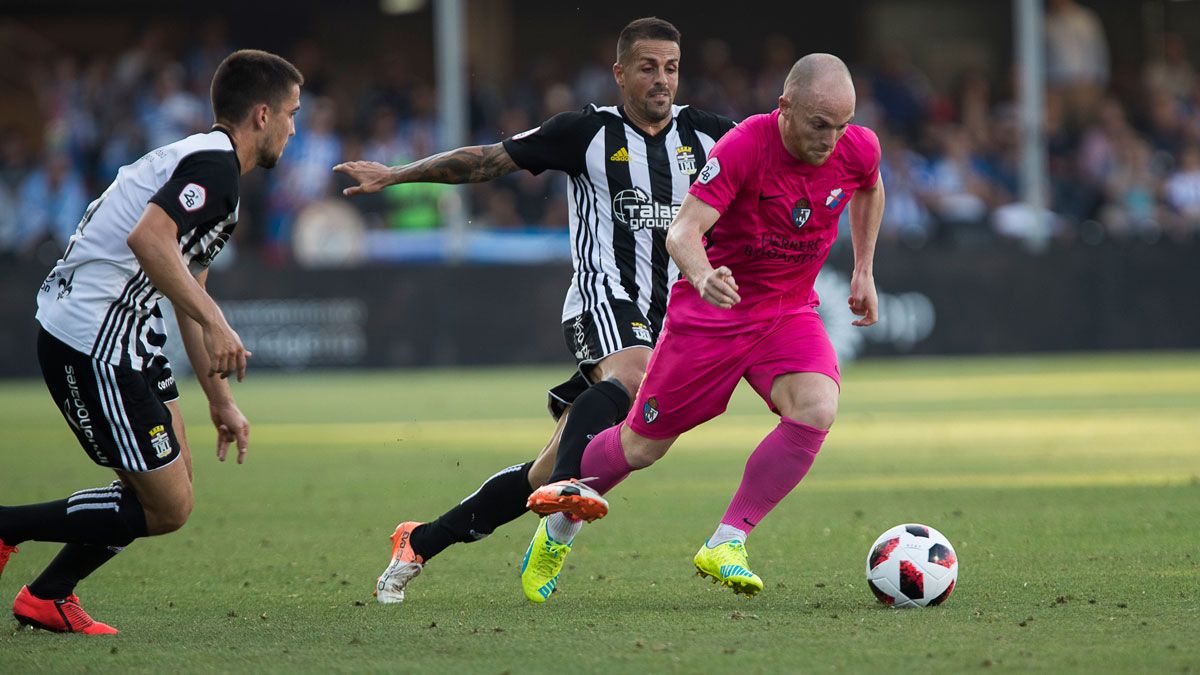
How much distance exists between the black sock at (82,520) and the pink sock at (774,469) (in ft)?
6.55

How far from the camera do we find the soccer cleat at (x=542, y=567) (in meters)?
5.93

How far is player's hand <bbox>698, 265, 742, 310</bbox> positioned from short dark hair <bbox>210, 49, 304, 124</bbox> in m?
1.52

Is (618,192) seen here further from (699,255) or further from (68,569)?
(68,569)

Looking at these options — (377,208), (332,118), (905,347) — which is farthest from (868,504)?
(332,118)

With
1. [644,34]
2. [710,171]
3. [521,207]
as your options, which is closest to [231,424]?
[710,171]

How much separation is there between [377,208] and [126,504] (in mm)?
15008

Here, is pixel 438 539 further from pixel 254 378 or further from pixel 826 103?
pixel 254 378

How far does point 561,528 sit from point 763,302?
3.64 feet

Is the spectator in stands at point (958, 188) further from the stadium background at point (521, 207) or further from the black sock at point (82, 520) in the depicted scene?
the black sock at point (82, 520)

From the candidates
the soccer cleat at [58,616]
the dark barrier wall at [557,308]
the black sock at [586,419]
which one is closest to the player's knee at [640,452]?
the black sock at [586,419]

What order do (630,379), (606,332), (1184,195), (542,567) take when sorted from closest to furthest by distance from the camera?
(542,567) → (630,379) → (606,332) → (1184,195)

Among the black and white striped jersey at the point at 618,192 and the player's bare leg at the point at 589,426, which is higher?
the black and white striped jersey at the point at 618,192

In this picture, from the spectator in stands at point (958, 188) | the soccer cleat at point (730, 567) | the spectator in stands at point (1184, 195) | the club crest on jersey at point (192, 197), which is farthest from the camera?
the spectator in stands at point (1184, 195)

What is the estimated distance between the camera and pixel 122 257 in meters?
5.36
